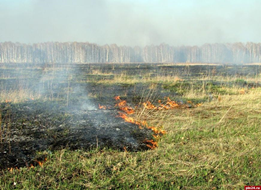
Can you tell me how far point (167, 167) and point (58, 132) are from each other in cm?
307

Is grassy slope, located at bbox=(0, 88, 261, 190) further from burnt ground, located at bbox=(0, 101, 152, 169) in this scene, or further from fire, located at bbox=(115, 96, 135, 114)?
fire, located at bbox=(115, 96, 135, 114)

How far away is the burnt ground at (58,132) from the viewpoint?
552cm

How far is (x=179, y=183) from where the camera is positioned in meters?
4.21

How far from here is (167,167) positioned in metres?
4.70

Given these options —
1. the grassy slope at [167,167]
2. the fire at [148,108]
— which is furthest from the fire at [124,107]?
the grassy slope at [167,167]

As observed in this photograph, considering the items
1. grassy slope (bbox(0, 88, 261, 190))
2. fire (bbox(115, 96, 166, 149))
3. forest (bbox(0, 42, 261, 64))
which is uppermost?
forest (bbox(0, 42, 261, 64))

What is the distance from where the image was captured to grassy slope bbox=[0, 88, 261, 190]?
13.8 feet

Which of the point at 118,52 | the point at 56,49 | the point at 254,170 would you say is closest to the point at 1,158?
the point at 254,170

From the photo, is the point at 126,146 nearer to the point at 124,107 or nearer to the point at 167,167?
the point at 167,167

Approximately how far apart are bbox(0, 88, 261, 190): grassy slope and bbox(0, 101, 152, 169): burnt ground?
0.48 meters

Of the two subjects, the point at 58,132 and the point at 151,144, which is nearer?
the point at 151,144

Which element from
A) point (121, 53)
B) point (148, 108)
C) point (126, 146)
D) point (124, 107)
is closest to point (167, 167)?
point (126, 146)

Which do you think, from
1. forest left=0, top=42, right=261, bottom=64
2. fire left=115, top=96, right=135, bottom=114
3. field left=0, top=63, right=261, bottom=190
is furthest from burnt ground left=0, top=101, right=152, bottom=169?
forest left=0, top=42, right=261, bottom=64

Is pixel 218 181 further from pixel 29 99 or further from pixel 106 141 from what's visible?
pixel 29 99
